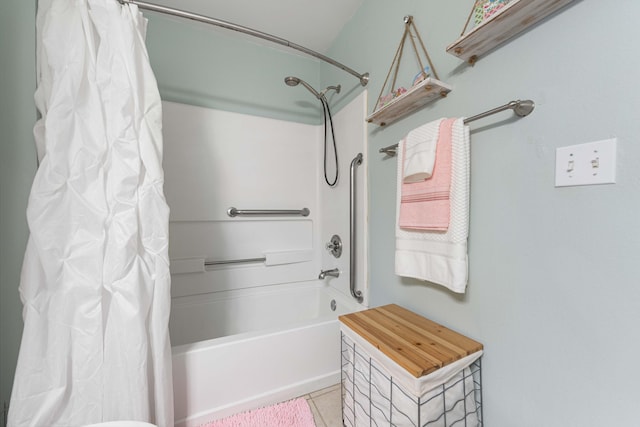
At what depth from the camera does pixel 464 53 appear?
817 millimetres

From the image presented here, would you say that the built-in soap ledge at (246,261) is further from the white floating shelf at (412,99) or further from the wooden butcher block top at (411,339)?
the white floating shelf at (412,99)

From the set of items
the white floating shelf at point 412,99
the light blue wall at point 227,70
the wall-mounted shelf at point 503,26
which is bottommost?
the white floating shelf at point 412,99

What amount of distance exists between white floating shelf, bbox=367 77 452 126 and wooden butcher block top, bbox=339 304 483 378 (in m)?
0.95

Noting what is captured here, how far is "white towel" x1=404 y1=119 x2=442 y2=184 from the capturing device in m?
0.89

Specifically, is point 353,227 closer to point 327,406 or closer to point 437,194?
point 437,194

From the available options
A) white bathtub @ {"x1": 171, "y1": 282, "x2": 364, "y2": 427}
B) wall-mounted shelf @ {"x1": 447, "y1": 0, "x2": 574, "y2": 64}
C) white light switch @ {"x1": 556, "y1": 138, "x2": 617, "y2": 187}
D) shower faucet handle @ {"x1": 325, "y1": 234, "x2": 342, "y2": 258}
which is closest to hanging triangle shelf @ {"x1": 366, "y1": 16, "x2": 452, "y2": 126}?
wall-mounted shelf @ {"x1": 447, "y1": 0, "x2": 574, "y2": 64}

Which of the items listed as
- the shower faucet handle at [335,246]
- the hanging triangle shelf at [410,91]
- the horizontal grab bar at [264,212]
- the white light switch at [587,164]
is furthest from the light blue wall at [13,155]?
the white light switch at [587,164]

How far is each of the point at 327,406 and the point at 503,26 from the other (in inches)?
68.0

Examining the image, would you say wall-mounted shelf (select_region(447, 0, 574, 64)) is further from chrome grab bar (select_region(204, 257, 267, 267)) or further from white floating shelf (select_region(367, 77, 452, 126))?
chrome grab bar (select_region(204, 257, 267, 267))

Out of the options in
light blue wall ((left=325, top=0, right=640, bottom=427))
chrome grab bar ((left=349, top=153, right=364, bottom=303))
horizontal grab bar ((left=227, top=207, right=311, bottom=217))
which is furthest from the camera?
horizontal grab bar ((left=227, top=207, right=311, bottom=217))

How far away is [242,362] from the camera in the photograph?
3.77 ft

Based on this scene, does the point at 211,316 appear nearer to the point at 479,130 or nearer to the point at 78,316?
the point at 78,316

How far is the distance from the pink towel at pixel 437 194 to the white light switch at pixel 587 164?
29 cm

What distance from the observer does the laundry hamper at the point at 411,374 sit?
0.73 m
